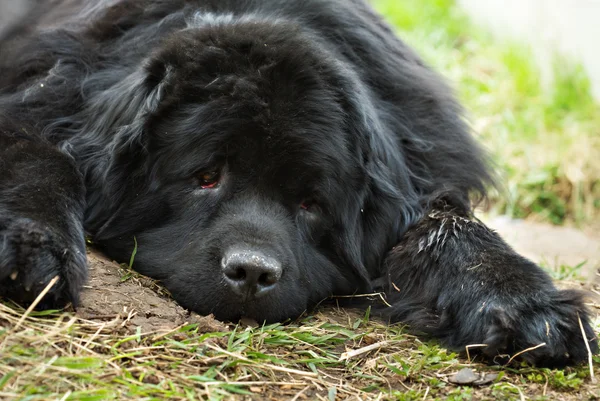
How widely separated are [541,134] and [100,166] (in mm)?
5503

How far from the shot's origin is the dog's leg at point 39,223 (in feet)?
10.2

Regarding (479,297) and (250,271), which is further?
(479,297)

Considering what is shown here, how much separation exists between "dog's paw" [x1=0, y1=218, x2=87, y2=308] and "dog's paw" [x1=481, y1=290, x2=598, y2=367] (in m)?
1.73

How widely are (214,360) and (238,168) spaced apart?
39.1 inches

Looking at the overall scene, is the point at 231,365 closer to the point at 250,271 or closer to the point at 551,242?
the point at 250,271

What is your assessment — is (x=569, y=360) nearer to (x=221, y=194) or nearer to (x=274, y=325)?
(x=274, y=325)

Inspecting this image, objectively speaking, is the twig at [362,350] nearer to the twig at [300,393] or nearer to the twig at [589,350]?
the twig at [300,393]

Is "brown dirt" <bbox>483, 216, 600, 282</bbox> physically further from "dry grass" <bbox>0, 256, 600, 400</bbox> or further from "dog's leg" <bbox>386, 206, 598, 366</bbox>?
"dry grass" <bbox>0, 256, 600, 400</bbox>

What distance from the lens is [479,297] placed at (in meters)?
3.57

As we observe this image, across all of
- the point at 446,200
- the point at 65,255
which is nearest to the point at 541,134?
the point at 446,200

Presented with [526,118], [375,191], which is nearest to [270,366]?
[375,191]

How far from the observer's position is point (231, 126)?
12.1ft

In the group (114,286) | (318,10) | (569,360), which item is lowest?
(114,286)

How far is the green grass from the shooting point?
7461 millimetres
